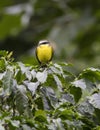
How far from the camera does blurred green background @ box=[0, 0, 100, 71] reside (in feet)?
26.4

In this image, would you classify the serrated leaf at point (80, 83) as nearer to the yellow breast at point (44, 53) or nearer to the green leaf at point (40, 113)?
the green leaf at point (40, 113)

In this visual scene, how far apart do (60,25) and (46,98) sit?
5735 mm

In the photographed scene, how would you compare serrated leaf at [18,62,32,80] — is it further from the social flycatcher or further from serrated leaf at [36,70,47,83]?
the social flycatcher

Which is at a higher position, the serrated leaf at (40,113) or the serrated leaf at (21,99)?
the serrated leaf at (21,99)

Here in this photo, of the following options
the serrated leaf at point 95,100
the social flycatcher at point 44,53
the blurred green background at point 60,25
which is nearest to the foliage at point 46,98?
the serrated leaf at point 95,100

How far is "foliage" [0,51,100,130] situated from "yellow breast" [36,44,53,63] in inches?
24.4

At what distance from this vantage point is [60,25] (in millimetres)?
8711

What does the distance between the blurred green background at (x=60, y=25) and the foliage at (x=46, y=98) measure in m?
4.40

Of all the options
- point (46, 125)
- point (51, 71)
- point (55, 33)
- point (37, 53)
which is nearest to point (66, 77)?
point (51, 71)

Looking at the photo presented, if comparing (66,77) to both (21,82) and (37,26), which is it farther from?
(37,26)

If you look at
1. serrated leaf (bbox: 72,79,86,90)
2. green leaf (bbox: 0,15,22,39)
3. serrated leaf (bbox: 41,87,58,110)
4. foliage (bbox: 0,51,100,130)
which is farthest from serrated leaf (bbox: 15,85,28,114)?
green leaf (bbox: 0,15,22,39)

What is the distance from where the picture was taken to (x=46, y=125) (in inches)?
112

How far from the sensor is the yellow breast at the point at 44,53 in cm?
381

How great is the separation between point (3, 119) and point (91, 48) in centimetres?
570
